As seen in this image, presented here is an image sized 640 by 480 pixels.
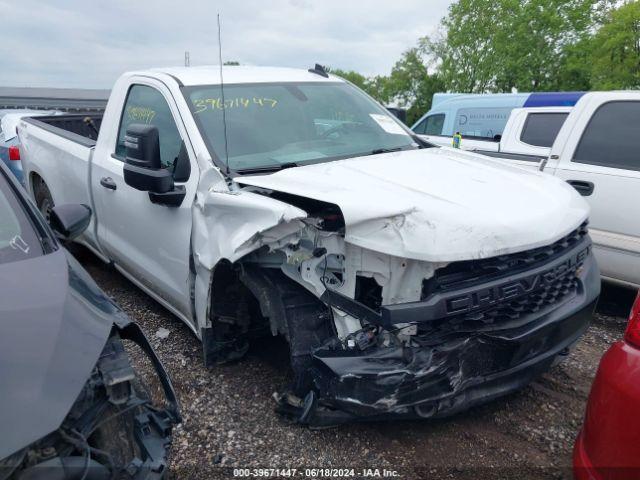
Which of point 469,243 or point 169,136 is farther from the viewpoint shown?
point 169,136

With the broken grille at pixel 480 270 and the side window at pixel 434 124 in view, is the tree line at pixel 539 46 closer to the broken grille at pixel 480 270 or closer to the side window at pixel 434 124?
the side window at pixel 434 124

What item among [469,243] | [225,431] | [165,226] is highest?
[469,243]

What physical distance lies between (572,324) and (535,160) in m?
2.53

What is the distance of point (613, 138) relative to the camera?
4.19 meters

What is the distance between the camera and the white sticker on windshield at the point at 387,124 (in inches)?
151

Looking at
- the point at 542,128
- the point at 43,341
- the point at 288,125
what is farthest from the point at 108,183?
the point at 542,128

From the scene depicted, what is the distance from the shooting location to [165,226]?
3.30 meters

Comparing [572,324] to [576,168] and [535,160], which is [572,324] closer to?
[576,168]

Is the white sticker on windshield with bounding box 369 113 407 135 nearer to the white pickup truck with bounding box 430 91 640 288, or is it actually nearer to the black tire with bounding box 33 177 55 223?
the white pickup truck with bounding box 430 91 640 288

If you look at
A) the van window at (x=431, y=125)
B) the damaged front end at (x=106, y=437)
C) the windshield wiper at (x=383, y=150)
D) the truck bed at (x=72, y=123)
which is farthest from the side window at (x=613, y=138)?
the van window at (x=431, y=125)

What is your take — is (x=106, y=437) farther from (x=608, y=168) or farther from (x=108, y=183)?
(x=608, y=168)

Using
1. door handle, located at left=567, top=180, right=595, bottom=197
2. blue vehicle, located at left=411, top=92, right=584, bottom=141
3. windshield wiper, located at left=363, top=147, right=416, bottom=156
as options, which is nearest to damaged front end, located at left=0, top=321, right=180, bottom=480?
windshield wiper, located at left=363, top=147, right=416, bottom=156

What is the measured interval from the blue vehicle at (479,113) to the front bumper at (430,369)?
7073 mm

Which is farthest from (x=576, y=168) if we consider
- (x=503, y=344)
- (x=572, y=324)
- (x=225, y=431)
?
(x=225, y=431)
